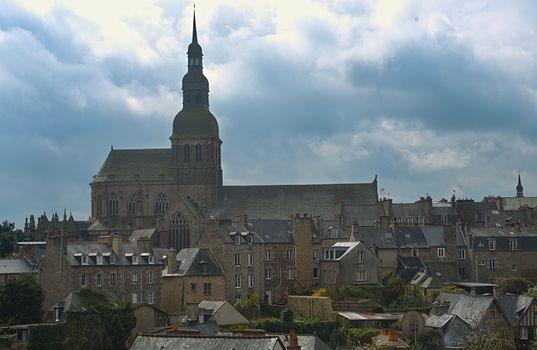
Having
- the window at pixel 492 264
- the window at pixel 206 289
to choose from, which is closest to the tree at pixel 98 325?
the window at pixel 206 289

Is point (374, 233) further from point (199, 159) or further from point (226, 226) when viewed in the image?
point (199, 159)

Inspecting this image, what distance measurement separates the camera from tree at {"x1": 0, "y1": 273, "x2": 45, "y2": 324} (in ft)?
201

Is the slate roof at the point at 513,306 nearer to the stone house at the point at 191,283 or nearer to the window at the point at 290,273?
the window at the point at 290,273

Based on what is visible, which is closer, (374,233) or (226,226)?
(226,226)

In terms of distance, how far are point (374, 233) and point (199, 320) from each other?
21074mm

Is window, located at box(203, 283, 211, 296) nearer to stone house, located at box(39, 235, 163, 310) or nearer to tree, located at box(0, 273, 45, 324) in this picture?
stone house, located at box(39, 235, 163, 310)

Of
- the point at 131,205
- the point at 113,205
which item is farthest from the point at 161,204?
the point at 113,205

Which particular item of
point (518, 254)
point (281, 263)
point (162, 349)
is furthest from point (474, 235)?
point (162, 349)

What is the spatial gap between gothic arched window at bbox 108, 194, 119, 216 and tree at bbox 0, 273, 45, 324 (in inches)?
1574

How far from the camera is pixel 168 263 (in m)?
67.9

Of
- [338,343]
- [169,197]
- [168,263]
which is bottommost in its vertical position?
[338,343]

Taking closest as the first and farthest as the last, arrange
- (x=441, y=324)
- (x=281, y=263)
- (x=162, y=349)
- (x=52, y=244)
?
(x=162, y=349) → (x=441, y=324) → (x=52, y=244) → (x=281, y=263)

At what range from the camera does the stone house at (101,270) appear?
62.8 metres

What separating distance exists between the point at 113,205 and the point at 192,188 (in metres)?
8.20
